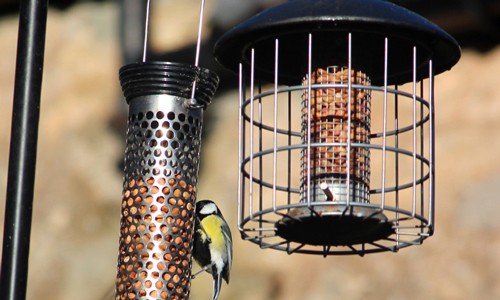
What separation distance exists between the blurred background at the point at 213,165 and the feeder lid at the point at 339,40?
199 cm

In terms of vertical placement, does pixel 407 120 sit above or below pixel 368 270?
above

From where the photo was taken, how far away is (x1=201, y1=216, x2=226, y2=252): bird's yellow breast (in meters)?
4.11

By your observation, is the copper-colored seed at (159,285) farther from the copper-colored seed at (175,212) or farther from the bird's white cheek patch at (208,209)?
the bird's white cheek patch at (208,209)

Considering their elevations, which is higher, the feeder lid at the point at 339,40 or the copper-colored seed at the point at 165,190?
the feeder lid at the point at 339,40

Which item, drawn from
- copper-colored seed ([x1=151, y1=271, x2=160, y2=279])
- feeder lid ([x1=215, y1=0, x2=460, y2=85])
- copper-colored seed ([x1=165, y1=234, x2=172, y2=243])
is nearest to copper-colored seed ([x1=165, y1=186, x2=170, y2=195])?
copper-colored seed ([x1=165, y1=234, x2=172, y2=243])

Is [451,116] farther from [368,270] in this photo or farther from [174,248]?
[174,248]

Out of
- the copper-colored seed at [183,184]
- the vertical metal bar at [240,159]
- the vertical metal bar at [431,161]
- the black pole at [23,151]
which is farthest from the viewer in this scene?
the vertical metal bar at [240,159]

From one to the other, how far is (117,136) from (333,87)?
6.02m

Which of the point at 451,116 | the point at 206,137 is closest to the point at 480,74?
the point at 451,116

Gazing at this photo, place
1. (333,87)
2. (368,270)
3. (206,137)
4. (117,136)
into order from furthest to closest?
(117,136) < (206,137) < (368,270) < (333,87)

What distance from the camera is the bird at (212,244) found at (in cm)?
407

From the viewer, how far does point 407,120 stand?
761 cm

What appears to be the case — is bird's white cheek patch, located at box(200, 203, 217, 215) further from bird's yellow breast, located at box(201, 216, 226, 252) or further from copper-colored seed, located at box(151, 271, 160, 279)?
copper-colored seed, located at box(151, 271, 160, 279)

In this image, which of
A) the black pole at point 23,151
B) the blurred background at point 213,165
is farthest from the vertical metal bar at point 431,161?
the blurred background at point 213,165
